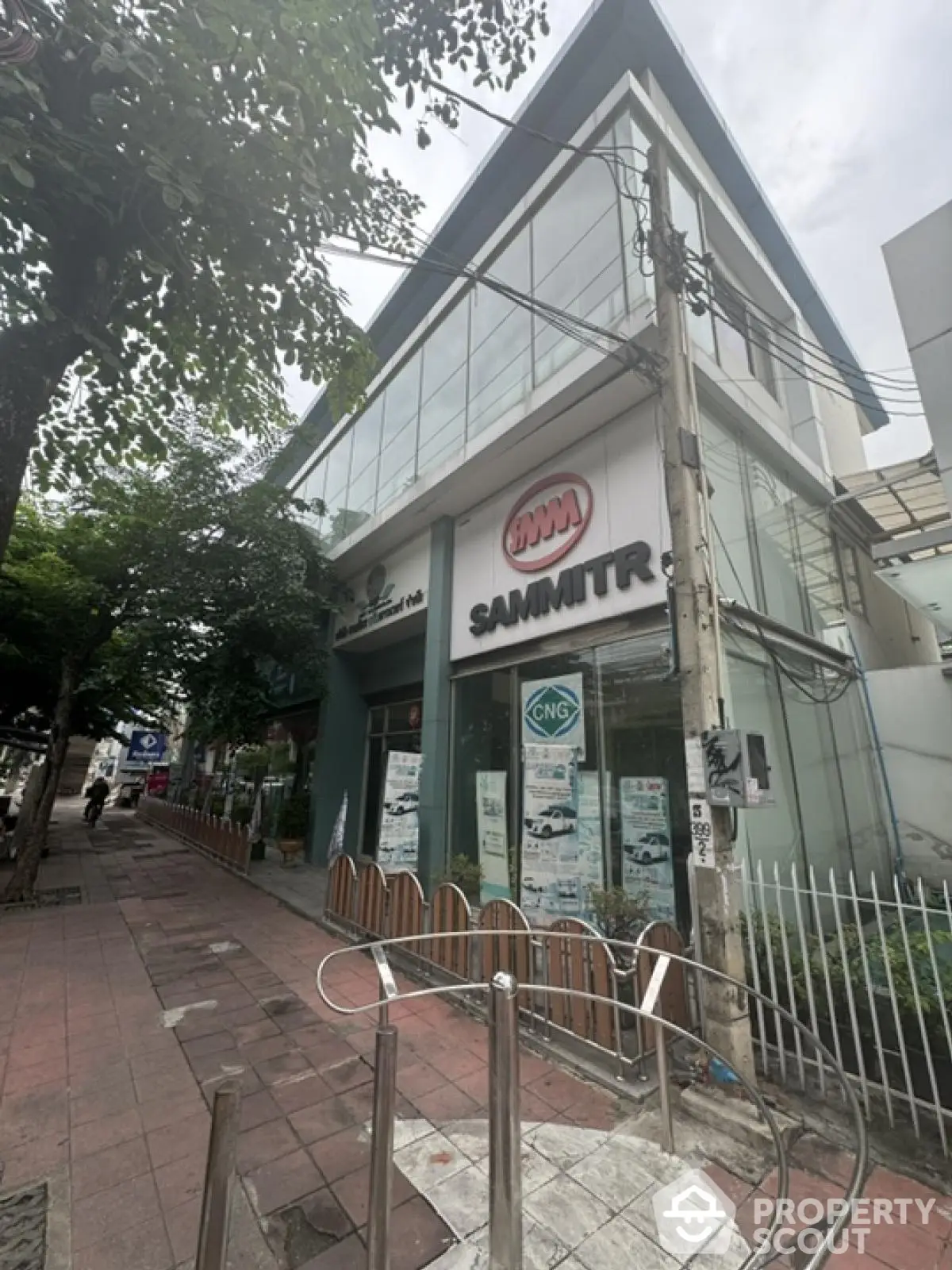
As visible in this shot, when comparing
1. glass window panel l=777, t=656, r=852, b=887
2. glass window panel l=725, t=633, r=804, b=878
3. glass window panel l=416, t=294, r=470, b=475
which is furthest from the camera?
glass window panel l=416, t=294, r=470, b=475

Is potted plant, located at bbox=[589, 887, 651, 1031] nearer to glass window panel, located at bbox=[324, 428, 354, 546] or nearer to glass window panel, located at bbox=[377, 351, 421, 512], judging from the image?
glass window panel, located at bbox=[377, 351, 421, 512]

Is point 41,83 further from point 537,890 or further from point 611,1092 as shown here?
point 537,890

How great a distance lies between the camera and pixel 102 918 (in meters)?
7.53

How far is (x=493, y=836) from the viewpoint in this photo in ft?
23.8

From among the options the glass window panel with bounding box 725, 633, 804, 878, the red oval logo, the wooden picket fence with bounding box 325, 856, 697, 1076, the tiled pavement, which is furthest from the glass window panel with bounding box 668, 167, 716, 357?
the tiled pavement

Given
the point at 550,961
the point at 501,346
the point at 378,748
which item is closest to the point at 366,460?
the point at 501,346

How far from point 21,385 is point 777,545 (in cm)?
799

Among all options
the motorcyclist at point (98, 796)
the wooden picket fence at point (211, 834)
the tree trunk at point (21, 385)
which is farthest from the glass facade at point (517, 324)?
the motorcyclist at point (98, 796)

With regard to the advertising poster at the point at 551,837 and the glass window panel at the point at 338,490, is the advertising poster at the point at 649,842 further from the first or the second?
the glass window panel at the point at 338,490

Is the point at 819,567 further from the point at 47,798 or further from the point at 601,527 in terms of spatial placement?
the point at 47,798

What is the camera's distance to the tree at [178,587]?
9398 mm

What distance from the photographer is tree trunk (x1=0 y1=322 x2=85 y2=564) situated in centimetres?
352

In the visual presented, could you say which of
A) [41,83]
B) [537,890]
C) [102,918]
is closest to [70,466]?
[41,83]

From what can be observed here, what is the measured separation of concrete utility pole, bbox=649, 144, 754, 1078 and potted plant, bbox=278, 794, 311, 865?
9.74 metres
